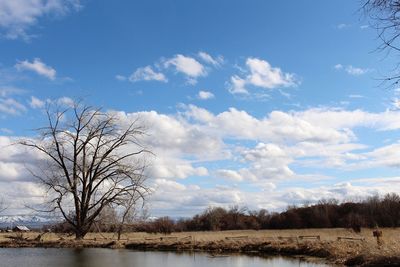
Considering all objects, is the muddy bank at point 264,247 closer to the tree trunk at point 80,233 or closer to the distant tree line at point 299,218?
the tree trunk at point 80,233

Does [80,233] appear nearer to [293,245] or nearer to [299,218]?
[293,245]

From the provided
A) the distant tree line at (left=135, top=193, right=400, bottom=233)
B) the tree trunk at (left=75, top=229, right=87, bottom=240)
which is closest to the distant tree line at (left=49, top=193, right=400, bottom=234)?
the distant tree line at (left=135, top=193, right=400, bottom=233)

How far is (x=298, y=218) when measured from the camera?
3093 inches

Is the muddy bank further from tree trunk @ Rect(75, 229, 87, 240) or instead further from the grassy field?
tree trunk @ Rect(75, 229, 87, 240)

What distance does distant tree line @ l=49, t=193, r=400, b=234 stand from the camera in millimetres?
69312

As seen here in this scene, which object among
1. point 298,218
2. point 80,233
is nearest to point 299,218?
point 298,218

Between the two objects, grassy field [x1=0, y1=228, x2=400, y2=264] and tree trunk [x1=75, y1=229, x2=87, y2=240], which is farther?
tree trunk [x1=75, y1=229, x2=87, y2=240]

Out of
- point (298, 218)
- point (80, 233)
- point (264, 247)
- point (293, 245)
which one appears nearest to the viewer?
point (293, 245)

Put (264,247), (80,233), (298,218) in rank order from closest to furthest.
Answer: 1. (264,247)
2. (80,233)
3. (298,218)

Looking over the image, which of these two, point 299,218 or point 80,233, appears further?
point 299,218

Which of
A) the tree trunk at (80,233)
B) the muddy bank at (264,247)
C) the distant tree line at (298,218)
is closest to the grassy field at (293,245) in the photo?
the muddy bank at (264,247)

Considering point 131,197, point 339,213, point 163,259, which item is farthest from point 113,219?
point 339,213

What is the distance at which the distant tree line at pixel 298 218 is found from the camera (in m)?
69.3

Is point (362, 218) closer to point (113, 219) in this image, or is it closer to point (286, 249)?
point (113, 219)
